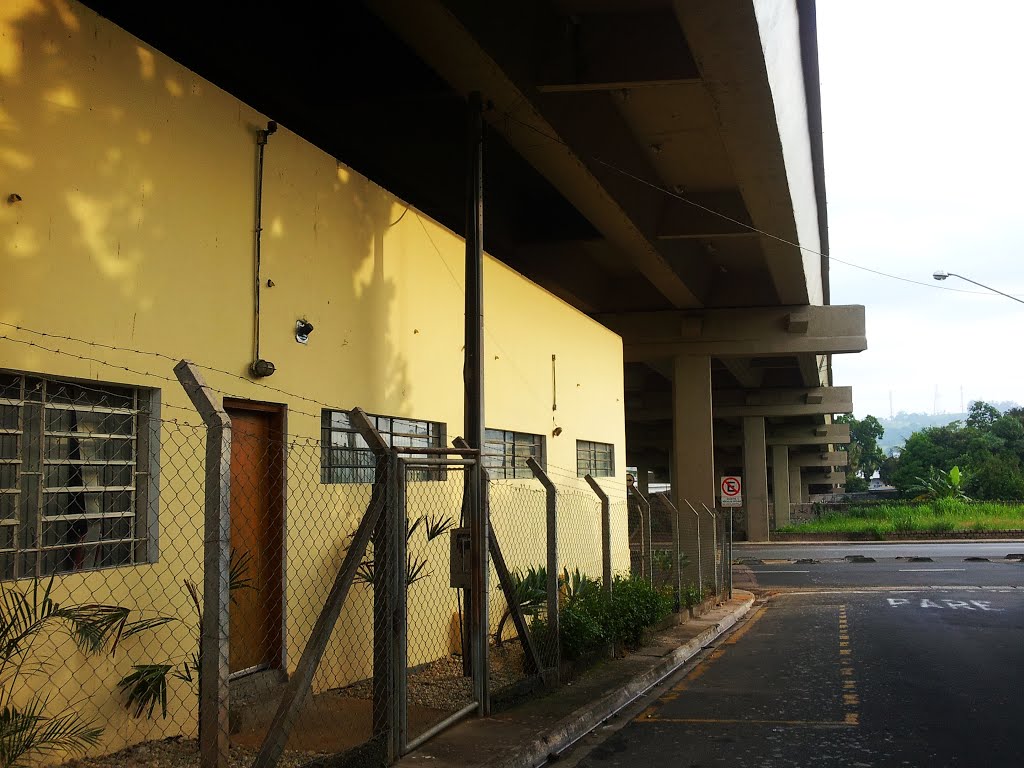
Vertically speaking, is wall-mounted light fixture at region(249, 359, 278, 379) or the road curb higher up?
wall-mounted light fixture at region(249, 359, 278, 379)

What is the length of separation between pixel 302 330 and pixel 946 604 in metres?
13.9

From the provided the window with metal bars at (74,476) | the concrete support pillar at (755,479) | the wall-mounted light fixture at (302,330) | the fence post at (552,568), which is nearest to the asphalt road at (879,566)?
the concrete support pillar at (755,479)

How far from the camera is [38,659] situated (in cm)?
604

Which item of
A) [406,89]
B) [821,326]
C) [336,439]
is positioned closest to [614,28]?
[406,89]

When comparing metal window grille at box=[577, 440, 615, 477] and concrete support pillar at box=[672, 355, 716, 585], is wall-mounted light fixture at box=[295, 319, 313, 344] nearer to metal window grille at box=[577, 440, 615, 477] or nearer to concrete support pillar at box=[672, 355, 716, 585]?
metal window grille at box=[577, 440, 615, 477]

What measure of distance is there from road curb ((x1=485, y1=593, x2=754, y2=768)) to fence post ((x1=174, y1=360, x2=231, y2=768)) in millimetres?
2326

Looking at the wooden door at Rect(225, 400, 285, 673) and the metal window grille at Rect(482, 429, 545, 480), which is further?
the metal window grille at Rect(482, 429, 545, 480)

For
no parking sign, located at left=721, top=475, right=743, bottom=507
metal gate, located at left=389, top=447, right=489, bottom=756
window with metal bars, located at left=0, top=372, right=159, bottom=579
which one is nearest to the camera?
window with metal bars, located at left=0, top=372, right=159, bottom=579

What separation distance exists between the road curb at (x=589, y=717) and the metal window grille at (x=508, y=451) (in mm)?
3067

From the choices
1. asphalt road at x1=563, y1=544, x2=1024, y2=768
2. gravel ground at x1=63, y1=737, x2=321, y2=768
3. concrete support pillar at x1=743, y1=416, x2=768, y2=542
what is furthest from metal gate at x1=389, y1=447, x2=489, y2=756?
concrete support pillar at x1=743, y1=416, x2=768, y2=542

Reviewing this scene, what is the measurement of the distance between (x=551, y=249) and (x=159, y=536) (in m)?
14.5

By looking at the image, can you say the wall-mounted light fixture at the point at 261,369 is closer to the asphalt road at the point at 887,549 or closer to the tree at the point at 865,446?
the asphalt road at the point at 887,549

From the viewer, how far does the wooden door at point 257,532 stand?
8.28 metres

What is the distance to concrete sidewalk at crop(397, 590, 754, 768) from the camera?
701 cm
